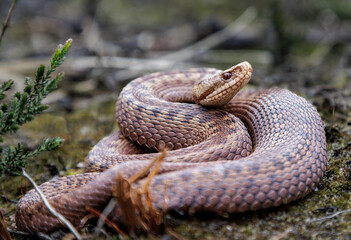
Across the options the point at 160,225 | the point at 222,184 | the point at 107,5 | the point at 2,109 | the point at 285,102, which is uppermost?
the point at 107,5

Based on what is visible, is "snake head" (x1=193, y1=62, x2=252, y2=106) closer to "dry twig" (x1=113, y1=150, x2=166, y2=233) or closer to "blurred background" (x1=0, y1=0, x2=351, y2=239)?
"blurred background" (x1=0, y1=0, x2=351, y2=239)

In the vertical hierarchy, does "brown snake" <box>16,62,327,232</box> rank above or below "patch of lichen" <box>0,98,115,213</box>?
above

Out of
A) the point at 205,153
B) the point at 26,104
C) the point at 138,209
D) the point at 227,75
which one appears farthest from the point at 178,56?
the point at 138,209

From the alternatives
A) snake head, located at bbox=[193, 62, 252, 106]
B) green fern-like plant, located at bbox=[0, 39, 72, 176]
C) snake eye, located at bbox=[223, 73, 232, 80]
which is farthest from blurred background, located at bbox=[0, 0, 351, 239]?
snake eye, located at bbox=[223, 73, 232, 80]

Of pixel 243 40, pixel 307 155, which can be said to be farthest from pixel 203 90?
pixel 243 40

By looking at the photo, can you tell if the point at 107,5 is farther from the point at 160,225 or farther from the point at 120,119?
the point at 160,225

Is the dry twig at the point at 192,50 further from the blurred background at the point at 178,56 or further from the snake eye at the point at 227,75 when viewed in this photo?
the snake eye at the point at 227,75
